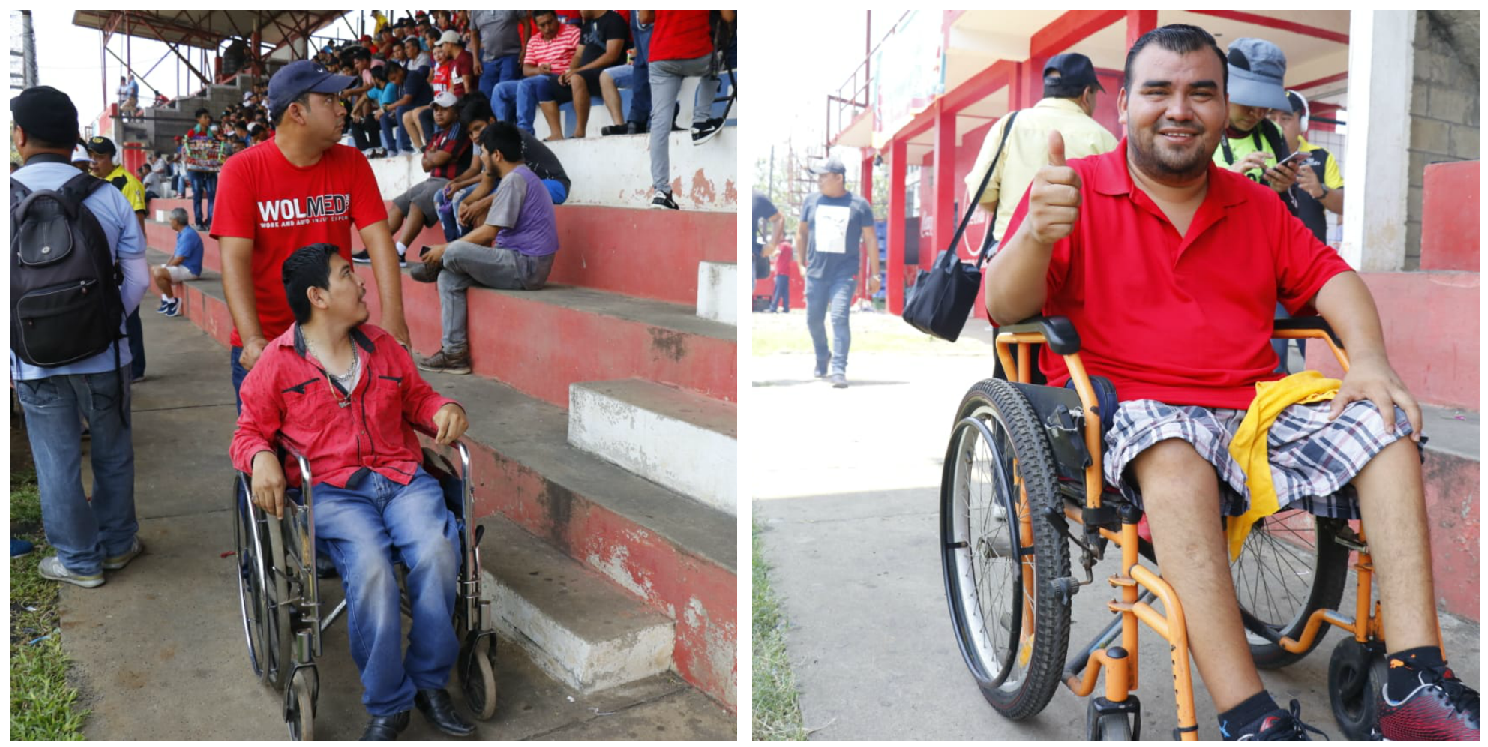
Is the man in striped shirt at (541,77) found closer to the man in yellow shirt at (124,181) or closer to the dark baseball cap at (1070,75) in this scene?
the man in yellow shirt at (124,181)

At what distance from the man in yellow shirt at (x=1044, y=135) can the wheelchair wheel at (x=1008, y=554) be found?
3.97 feet

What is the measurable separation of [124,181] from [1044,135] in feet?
22.7

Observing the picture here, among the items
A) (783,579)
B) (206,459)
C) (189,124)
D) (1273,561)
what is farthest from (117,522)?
(189,124)

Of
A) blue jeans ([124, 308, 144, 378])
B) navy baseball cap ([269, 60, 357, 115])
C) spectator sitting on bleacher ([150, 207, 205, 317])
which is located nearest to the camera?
navy baseball cap ([269, 60, 357, 115])

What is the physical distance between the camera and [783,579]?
331 centimetres

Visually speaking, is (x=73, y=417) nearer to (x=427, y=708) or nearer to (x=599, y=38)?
(x=427, y=708)

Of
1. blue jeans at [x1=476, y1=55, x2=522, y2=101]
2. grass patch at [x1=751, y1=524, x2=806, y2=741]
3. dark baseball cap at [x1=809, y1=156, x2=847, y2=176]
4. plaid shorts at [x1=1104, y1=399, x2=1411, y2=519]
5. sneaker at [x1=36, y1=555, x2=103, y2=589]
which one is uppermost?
blue jeans at [x1=476, y1=55, x2=522, y2=101]

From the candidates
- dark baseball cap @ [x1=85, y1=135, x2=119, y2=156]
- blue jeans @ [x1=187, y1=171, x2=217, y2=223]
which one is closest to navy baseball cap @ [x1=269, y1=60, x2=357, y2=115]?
dark baseball cap @ [x1=85, y1=135, x2=119, y2=156]

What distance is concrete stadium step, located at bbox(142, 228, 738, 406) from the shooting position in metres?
3.61

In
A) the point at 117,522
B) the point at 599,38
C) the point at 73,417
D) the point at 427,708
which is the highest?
the point at 599,38

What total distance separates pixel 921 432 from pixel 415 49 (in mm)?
6303

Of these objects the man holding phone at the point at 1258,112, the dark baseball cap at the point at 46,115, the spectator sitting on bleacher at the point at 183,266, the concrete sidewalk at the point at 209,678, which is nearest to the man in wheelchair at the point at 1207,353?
the man holding phone at the point at 1258,112

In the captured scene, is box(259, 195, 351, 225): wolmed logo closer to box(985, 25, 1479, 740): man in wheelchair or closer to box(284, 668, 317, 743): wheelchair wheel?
box(284, 668, 317, 743): wheelchair wheel

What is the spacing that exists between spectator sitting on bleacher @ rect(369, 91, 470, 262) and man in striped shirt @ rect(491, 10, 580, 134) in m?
0.38
